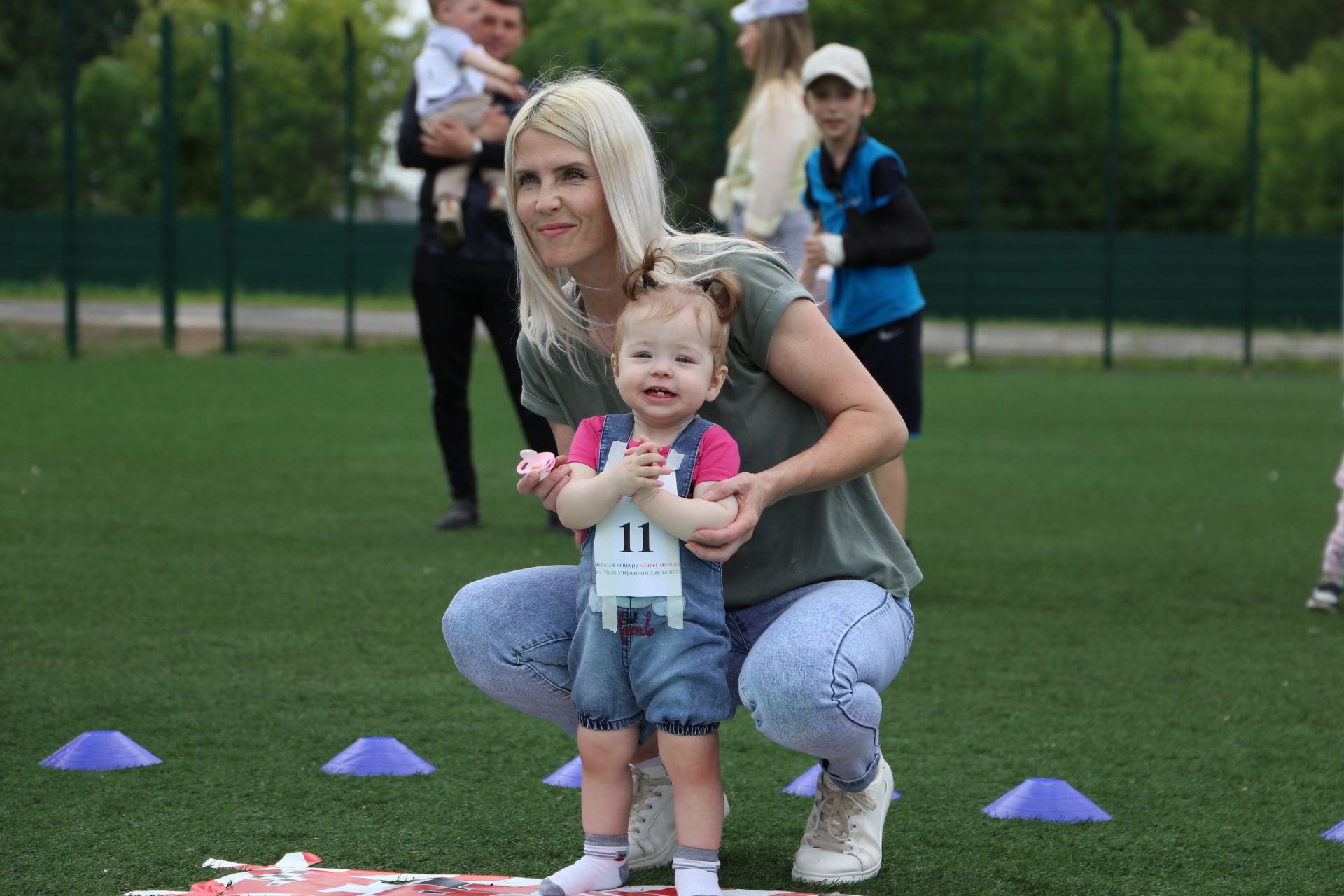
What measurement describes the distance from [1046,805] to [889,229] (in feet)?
7.48

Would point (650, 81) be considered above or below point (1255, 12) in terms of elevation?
below

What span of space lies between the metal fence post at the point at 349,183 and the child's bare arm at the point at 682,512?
1216 centimetres

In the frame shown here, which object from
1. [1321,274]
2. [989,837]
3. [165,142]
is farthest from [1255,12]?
[989,837]

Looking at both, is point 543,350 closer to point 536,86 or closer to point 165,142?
point 536,86

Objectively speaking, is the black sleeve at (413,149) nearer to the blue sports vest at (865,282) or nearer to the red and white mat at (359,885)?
Result: the blue sports vest at (865,282)

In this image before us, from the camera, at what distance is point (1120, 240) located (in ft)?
54.1

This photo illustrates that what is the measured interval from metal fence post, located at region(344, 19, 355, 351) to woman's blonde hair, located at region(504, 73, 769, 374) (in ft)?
38.3

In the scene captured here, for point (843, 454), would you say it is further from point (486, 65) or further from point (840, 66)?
point (486, 65)

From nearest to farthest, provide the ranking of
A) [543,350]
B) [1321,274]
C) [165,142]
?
[543,350] → [165,142] → [1321,274]

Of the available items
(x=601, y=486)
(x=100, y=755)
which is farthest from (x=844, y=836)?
(x=100, y=755)

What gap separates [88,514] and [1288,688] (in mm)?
4322

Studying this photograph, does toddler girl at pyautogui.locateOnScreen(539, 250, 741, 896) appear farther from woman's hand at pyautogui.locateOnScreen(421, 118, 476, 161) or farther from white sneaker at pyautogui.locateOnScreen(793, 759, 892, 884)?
woman's hand at pyautogui.locateOnScreen(421, 118, 476, 161)

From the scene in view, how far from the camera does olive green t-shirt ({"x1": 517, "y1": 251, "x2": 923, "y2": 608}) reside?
2584mm

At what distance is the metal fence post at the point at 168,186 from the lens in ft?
43.2
